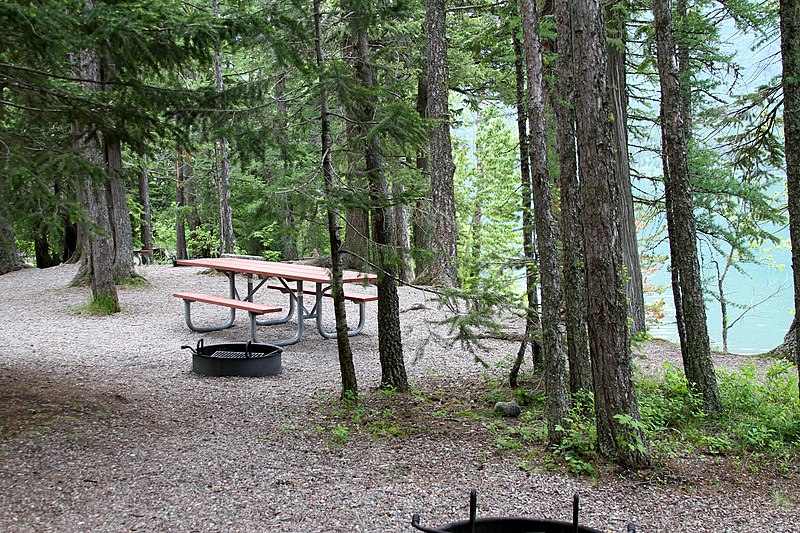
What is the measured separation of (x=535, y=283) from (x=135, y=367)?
4744mm

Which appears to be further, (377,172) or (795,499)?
(377,172)

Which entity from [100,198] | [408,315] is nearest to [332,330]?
[408,315]

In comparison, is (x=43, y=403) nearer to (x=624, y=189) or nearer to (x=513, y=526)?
(x=513, y=526)

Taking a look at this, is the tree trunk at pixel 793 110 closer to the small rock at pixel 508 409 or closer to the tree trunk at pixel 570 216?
the tree trunk at pixel 570 216

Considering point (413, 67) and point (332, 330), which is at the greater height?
point (413, 67)

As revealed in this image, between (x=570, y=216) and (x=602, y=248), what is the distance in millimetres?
1101

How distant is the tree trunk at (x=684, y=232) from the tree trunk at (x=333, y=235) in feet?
10.2

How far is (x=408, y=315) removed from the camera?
37.8 feet

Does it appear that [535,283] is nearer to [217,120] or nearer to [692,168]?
[217,120]

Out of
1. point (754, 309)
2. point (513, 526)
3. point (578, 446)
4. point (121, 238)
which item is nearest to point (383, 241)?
point (578, 446)

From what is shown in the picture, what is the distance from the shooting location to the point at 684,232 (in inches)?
244

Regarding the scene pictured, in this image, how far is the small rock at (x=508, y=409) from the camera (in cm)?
633

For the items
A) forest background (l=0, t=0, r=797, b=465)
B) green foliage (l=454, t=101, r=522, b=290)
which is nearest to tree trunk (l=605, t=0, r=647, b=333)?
forest background (l=0, t=0, r=797, b=465)

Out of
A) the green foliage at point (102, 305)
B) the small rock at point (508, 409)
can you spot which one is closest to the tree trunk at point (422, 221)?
the small rock at point (508, 409)
